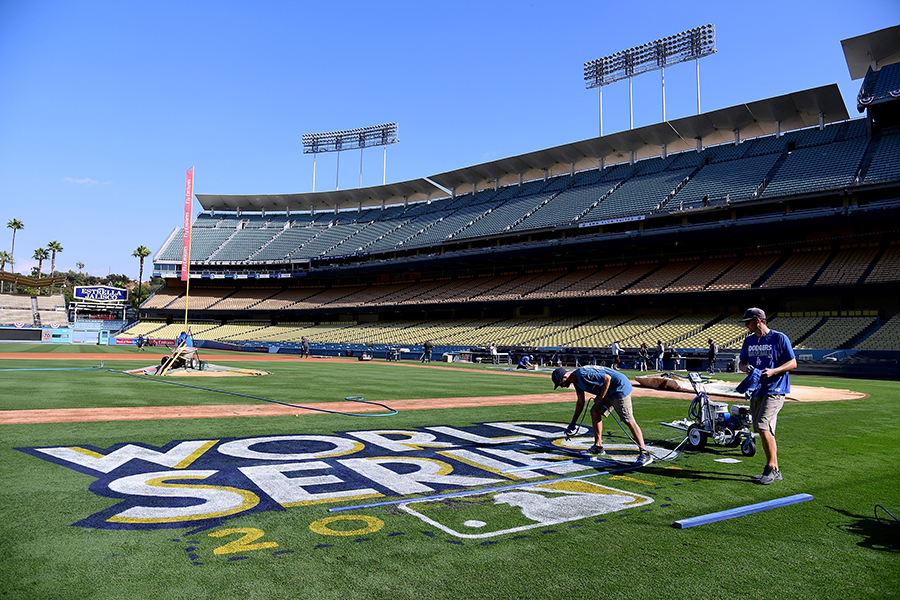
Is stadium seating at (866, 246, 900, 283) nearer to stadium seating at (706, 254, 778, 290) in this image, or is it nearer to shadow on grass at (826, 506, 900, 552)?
stadium seating at (706, 254, 778, 290)

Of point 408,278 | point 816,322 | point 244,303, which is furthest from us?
point 244,303

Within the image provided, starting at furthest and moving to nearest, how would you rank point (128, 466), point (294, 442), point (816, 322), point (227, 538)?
point (816, 322)
point (294, 442)
point (128, 466)
point (227, 538)

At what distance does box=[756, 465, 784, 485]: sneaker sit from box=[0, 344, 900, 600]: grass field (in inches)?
5.1

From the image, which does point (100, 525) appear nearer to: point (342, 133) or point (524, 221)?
point (524, 221)

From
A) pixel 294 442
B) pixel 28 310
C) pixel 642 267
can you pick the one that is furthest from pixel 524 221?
pixel 28 310

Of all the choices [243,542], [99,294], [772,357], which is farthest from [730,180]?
[99,294]

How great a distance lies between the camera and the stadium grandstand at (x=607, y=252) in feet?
107

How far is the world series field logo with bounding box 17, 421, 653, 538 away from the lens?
4.55 meters


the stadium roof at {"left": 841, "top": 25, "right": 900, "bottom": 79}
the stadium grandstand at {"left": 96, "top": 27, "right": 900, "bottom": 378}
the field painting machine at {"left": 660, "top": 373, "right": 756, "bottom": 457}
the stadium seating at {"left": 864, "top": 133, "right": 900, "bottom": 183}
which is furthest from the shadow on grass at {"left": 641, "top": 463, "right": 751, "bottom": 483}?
the stadium roof at {"left": 841, "top": 25, "right": 900, "bottom": 79}

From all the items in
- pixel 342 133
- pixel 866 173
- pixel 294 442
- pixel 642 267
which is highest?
pixel 342 133

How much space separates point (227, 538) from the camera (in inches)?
Result: 155

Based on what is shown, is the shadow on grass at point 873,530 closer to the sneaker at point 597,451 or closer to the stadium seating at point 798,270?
the sneaker at point 597,451

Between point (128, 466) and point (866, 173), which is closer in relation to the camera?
point (128, 466)

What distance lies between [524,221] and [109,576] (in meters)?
47.1
